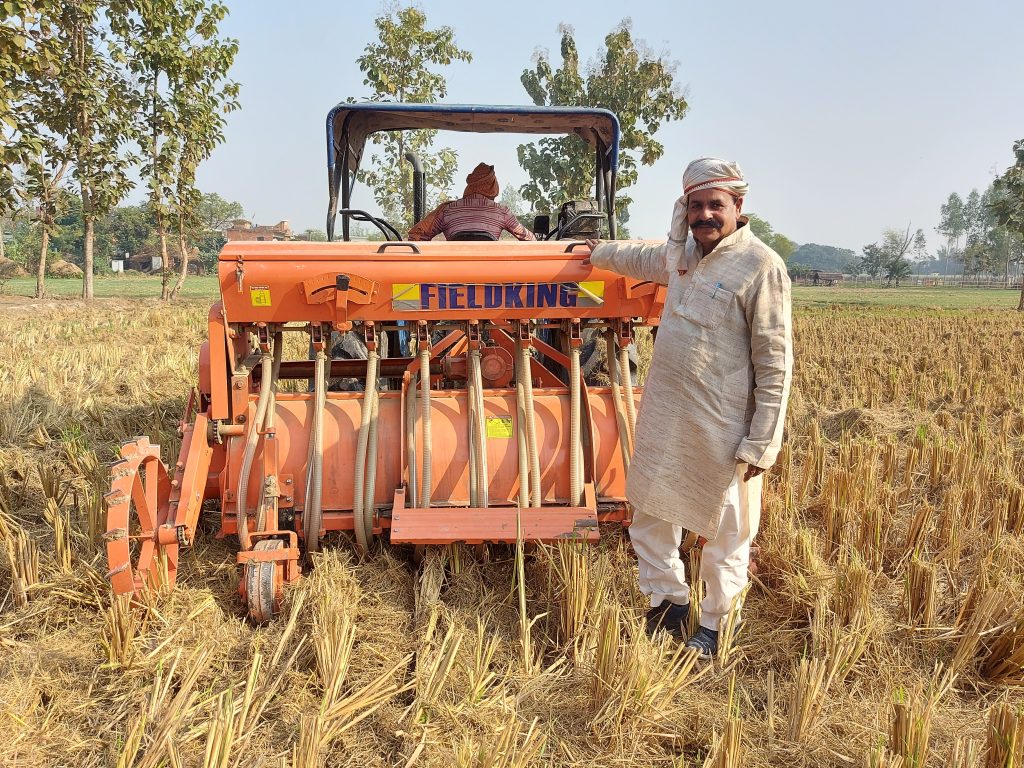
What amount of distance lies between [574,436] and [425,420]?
651mm

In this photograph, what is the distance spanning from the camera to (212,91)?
1606 cm

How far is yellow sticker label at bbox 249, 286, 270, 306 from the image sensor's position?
2980 mm

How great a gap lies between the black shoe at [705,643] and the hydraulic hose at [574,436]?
2.39ft

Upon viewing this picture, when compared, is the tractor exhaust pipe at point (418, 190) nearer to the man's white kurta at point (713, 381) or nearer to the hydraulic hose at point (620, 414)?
the hydraulic hose at point (620, 414)

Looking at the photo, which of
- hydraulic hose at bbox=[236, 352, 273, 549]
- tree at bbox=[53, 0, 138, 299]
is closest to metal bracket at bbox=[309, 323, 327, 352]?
hydraulic hose at bbox=[236, 352, 273, 549]

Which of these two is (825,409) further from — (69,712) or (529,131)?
(69,712)

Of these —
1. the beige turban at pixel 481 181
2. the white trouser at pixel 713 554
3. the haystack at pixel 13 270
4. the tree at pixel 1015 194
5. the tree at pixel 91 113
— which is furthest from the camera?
the haystack at pixel 13 270

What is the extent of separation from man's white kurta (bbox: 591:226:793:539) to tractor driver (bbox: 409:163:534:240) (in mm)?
1747

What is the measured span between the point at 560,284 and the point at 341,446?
120 cm

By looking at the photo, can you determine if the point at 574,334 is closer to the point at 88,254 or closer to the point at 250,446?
the point at 250,446

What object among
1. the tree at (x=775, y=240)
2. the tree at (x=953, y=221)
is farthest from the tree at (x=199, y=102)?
the tree at (x=953, y=221)

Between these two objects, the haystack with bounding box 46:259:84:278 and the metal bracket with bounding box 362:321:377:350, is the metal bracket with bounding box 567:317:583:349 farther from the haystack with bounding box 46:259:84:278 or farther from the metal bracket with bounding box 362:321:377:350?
the haystack with bounding box 46:259:84:278

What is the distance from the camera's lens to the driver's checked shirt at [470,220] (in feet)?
13.4

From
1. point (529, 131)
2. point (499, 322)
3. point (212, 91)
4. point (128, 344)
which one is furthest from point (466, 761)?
point (212, 91)
